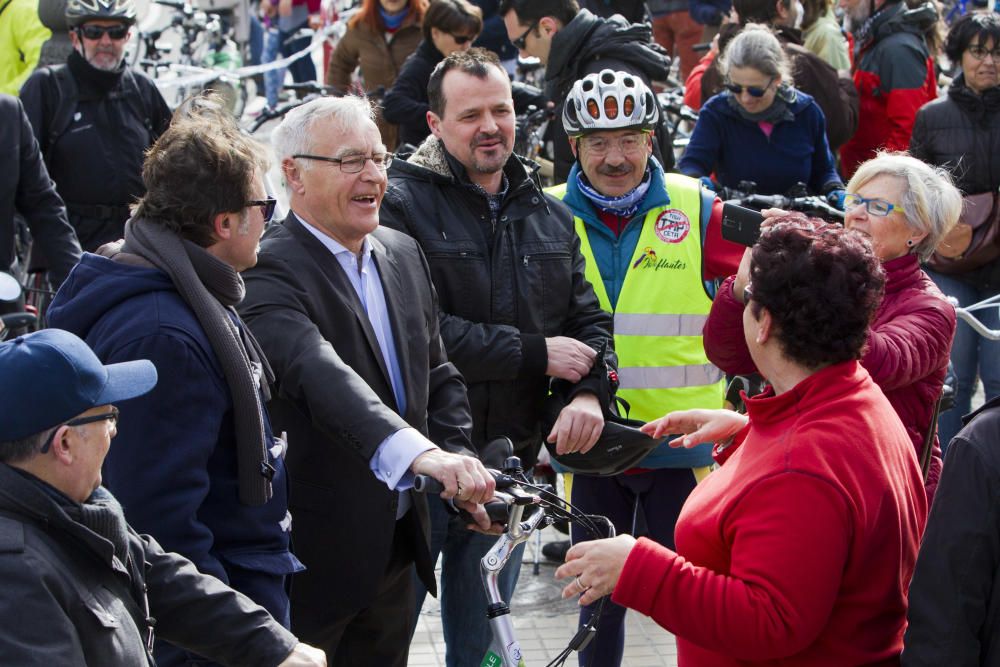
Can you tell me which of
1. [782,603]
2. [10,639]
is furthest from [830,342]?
[10,639]

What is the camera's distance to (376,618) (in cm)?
370

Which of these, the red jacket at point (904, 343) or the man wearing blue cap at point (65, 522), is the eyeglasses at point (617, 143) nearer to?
the red jacket at point (904, 343)

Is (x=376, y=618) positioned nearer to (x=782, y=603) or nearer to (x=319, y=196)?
(x=319, y=196)

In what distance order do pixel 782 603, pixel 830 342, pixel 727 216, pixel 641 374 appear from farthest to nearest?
pixel 641 374 → pixel 727 216 → pixel 830 342 → pixel 782 603

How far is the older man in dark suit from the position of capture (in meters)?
3.43

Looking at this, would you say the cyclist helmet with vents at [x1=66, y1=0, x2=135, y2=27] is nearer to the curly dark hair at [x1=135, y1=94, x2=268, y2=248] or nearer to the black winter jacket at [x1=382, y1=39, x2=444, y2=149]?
the black winter jacket at [x1=382, y1=39, x2=444, y2=149]

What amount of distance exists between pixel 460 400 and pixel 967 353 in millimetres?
3545

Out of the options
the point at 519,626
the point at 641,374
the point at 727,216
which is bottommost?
the point at 519,626

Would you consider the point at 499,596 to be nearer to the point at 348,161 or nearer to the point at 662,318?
the point at 348,161

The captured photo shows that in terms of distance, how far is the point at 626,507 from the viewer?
454 cm

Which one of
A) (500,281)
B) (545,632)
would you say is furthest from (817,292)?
(545,632)

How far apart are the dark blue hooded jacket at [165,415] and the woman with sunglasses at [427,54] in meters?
5.18

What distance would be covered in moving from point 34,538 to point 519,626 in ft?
11.2

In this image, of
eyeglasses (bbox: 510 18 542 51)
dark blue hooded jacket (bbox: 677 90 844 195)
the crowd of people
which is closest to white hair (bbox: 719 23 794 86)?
dark blue hooded jacket (bbox: 677 90 844 195)
